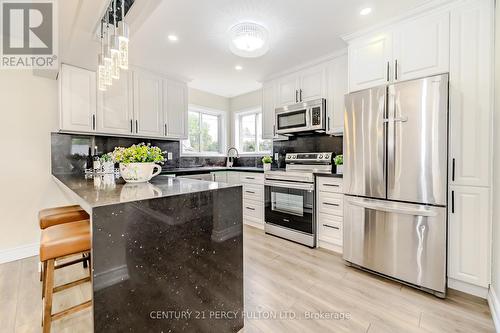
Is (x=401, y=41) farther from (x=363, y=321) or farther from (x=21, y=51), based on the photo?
(x=21, y=51)

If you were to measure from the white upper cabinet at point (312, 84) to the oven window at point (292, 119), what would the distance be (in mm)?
226

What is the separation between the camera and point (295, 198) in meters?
2.98

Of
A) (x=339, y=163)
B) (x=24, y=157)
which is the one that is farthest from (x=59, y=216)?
(x=339, y=163)

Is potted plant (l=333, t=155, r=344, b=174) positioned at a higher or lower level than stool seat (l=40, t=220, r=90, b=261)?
higher

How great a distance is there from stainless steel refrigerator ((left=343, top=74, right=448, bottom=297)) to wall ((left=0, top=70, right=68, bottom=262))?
11.7ft

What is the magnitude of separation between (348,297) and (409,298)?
494 mm

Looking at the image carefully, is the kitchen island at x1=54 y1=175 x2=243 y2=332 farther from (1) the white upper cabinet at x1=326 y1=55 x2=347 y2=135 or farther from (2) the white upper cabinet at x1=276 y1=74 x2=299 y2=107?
(2) the white upper cabinet at x1=276 y1=74 x2=299 y2=107

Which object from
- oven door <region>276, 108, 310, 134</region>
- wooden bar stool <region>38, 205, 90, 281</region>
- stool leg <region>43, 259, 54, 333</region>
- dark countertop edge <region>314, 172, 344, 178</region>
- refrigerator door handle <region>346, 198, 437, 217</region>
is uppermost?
oven door <region>276, 108, 310, 134</region>

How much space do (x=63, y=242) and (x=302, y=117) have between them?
2.83 m

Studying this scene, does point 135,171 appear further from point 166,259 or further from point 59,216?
point 59,216

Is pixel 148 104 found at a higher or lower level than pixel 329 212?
higher

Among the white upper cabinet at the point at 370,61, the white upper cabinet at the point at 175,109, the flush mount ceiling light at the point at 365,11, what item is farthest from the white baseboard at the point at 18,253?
the flush mount ceiling light at the point at 365,11

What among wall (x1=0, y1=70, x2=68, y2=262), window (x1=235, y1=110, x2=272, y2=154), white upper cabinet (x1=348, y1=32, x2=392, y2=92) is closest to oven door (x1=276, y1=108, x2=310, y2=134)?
white upper cabinet (x1=348, y1=32, x2=392, y2=92)

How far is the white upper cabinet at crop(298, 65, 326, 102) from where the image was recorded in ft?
9.84
